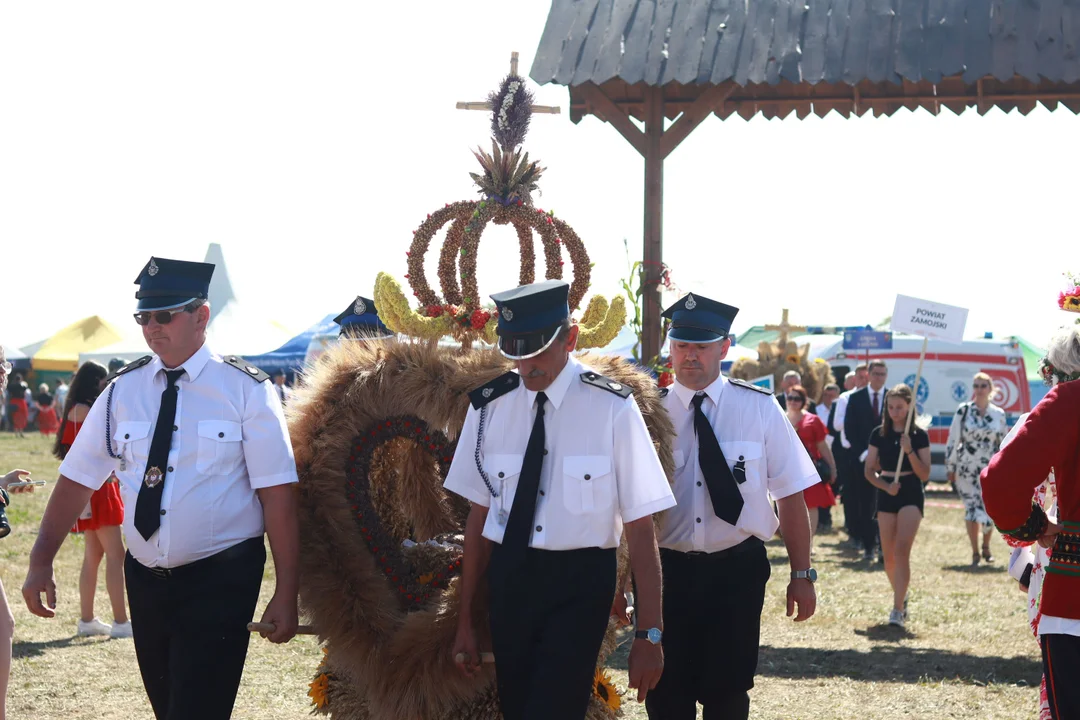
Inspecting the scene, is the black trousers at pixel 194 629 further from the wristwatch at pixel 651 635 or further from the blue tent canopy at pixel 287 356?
the blue tent canopy at pixel 287 356

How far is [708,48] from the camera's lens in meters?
8.33

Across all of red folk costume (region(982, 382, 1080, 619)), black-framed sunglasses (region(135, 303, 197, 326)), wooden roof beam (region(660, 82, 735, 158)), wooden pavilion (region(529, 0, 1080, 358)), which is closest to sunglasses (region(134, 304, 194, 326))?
black-framed sunglasses (region(135, 303, 197, 326))

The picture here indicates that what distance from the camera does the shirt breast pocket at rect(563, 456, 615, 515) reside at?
155 inches

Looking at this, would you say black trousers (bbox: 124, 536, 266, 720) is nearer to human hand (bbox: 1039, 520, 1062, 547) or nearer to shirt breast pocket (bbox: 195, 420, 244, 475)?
shirt breast pocket (bbox: 195, 420, 244, 475)

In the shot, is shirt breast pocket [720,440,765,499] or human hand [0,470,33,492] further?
human hand [0,470,33,492]

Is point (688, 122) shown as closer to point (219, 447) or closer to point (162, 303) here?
point (162, 303)

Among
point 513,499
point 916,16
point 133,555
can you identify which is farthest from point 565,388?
point 916,16

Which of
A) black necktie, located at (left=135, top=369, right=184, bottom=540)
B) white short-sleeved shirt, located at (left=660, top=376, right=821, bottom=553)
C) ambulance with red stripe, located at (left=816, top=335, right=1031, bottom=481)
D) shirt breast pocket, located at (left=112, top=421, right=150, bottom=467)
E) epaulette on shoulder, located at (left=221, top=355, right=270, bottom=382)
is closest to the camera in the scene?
black necktie, located at (left=135, top=369, right=184, bottom=540)

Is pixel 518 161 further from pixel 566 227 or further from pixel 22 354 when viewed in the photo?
pixel 22 354

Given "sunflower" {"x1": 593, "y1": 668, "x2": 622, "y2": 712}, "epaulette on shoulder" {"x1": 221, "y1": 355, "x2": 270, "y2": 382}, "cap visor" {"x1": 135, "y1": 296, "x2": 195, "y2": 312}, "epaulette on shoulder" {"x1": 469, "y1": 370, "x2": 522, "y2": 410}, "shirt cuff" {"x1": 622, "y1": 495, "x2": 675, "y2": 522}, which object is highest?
"cap visor" {"x1": 135, "y1": 296, "x2": 195, "y2": 312}

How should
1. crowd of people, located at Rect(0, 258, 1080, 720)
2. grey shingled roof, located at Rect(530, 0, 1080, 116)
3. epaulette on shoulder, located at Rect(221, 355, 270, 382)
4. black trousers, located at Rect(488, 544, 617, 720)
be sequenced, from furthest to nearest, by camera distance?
grey shingled roof, located at Rect(530, 0, 1080, 116) < epaulette on shoulder, located at Rect(221, 355, 270, 382) < crowd of people, located at Rect(0, 258, 1080, 720) < black trousers, located at Rect(488, 544, 617, 720)

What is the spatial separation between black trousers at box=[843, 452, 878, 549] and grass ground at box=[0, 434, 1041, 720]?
1.35 metres

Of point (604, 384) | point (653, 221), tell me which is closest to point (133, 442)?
point (604, 384)

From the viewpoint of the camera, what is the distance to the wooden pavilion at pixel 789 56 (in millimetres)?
8031
